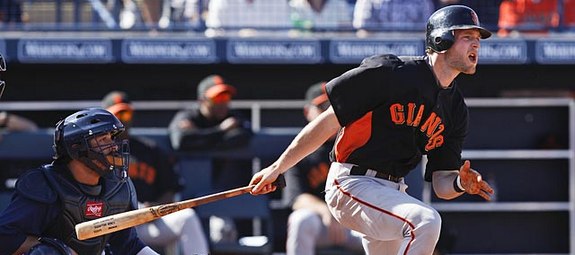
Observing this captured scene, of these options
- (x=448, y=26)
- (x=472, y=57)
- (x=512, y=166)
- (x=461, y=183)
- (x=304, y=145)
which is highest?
(x=448, y=26)

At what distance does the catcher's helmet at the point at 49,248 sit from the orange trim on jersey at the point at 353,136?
124cm

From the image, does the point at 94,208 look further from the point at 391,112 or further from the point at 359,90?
the point at 391,112

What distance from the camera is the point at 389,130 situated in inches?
201

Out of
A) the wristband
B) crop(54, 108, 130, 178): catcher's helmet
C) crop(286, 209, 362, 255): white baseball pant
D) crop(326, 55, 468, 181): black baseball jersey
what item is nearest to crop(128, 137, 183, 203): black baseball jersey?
crop(286, 209, 362, 255): white baseball pant

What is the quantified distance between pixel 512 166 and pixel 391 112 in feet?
16.1

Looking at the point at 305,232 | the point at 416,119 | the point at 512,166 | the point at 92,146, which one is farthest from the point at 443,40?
the point at 512,166

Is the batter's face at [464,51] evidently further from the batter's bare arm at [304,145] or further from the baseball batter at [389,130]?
the batter's bare arm at [304,145]

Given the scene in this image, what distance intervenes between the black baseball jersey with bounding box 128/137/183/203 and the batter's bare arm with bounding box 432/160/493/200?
3.05 meters

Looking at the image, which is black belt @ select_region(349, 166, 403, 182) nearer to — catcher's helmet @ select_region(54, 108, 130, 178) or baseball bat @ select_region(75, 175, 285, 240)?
baseball bat @ select_region(75, 175, 285, 240)

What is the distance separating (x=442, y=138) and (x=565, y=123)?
4.71m

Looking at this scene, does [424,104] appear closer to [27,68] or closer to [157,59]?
[157,59]

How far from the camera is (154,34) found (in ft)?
29.9

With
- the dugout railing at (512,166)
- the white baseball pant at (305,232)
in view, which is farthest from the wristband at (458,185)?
the dugout railing at (512,166)

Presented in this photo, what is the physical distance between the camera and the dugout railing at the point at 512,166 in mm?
9516
